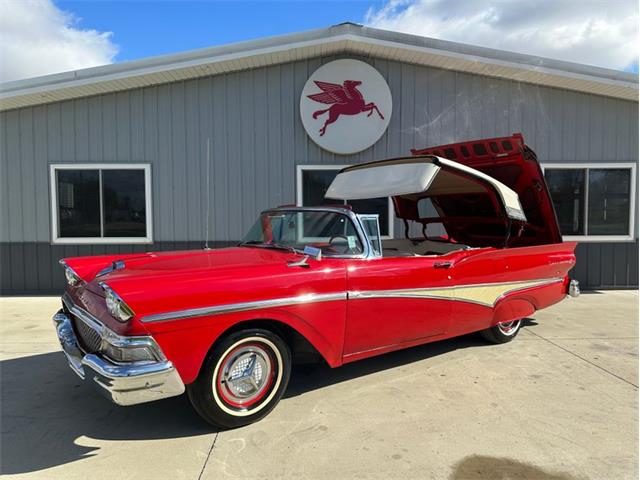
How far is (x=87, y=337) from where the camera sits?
3084 mm

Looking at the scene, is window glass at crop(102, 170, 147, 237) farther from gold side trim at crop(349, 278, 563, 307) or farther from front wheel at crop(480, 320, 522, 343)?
front wheel at crop(480, 320, 522, 343)

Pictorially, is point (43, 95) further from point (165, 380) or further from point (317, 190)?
point (165, 380)

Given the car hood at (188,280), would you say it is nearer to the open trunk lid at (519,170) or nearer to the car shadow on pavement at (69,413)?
the car shadow on pavement at (69,413)

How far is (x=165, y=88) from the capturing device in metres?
7.88

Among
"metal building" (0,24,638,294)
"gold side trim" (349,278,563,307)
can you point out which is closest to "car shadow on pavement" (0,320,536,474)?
"gold side trim" (349,278,563,307)

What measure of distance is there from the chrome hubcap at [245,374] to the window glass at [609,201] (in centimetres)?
798

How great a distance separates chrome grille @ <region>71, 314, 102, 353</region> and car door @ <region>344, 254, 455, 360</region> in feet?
6.00

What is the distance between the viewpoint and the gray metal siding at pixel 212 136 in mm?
7863

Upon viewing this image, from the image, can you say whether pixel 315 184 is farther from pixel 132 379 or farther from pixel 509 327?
pixel 132 379

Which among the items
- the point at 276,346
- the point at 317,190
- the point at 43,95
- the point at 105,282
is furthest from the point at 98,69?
the point at 276,346

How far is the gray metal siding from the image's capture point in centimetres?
786

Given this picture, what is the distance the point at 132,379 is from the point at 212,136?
6.17m

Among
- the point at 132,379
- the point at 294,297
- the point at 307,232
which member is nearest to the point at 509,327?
the point at 307,232

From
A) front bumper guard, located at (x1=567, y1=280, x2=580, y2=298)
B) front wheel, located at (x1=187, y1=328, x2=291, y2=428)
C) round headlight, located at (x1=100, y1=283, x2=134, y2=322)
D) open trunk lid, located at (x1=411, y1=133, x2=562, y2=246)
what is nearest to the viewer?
round headlight, located at (x1=100, y1=283, x2=134, y2=322)
